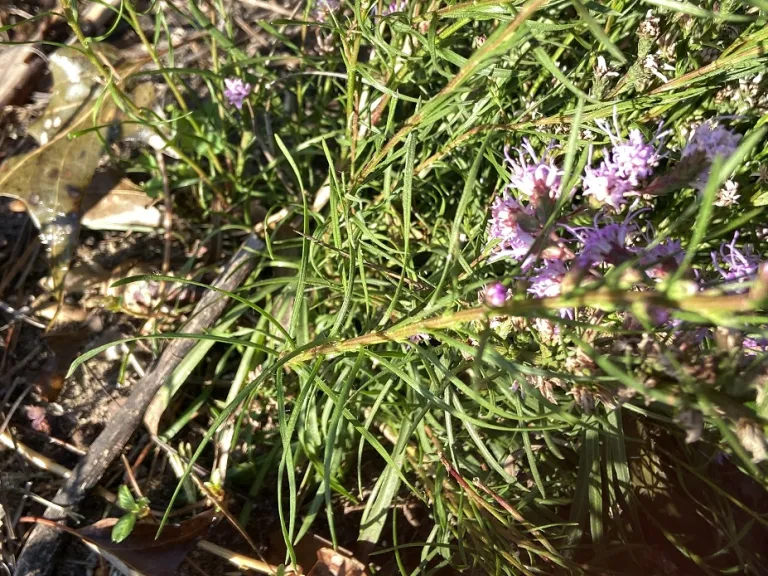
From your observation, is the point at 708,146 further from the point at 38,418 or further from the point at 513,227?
the point at 38,418

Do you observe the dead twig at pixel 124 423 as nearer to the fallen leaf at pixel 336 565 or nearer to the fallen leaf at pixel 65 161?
the fallen leaf at pixel 65 161

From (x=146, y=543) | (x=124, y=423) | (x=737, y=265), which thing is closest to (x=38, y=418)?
(x=124, y=423)

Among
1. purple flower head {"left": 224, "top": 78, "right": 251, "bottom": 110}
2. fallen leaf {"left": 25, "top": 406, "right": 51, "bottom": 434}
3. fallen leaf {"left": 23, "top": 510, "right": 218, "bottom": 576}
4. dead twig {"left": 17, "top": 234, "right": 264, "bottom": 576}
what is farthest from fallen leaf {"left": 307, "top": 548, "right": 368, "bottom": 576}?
purple flower head {"left": 224, "top": 78, "right": 251, "bottom": 110}

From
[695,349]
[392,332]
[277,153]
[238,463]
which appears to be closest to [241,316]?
[238,463]

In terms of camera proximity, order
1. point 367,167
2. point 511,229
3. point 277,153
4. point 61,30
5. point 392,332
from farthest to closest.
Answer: point 61,30, point 277,153, point 367,167, point 511,229, point 392,332

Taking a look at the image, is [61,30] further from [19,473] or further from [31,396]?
[19,473]

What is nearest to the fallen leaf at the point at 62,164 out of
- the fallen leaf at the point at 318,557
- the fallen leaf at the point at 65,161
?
the fallen leaf at the point at 65,161
